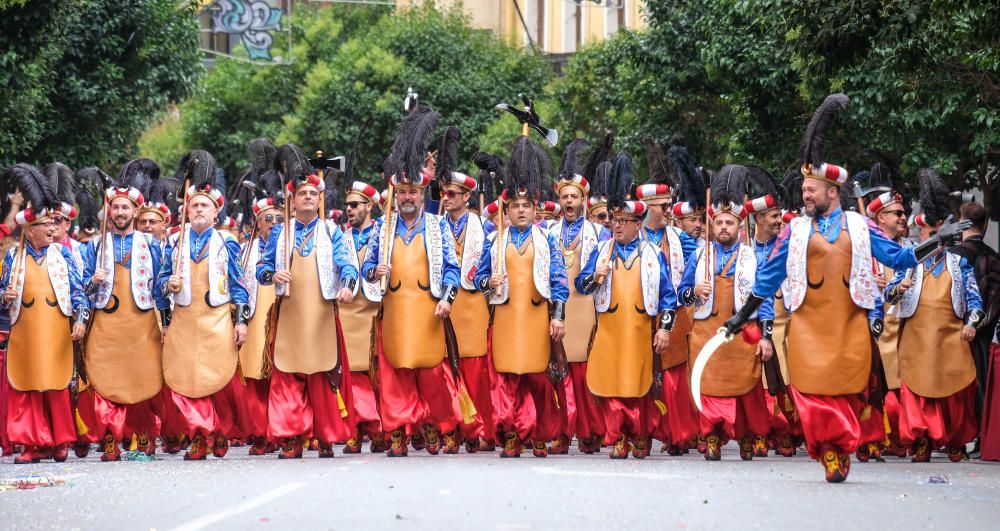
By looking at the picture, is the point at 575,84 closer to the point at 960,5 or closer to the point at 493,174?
the point at 493,174

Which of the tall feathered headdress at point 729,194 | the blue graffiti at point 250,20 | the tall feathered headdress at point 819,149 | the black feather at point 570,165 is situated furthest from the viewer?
the blue graffiti at point 250,20

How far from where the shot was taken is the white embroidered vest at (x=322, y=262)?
14.6 m

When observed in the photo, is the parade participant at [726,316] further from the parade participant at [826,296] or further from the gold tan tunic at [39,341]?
the gold tan tunic at [39,341]

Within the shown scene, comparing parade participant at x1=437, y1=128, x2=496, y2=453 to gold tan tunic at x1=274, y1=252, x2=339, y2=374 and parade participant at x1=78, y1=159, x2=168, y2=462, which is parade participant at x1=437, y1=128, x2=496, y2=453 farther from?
parade participant at x1=78, y1=159, x2=168, y2=462

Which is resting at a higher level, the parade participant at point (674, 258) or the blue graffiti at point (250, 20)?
the blue graffiti at point (250, 20)

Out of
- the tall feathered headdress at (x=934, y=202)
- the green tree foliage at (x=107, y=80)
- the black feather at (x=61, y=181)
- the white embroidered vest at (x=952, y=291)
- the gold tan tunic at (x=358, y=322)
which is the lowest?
the gold tan tunic at (x=358, y=322)

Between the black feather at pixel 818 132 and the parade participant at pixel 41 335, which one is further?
the parade participant at pixel 41 335

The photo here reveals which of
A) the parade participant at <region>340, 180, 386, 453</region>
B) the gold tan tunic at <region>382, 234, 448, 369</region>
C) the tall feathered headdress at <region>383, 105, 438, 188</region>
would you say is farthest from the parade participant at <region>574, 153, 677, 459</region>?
the parade participant at <region>340, 180, 386, 453</region>

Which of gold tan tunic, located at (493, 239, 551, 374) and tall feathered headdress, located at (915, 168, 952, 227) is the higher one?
tall feathered headdress, located at (915, 168, 952, 227)

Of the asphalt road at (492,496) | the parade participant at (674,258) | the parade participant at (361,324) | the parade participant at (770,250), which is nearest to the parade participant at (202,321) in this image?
the asphalt road at (492,496)

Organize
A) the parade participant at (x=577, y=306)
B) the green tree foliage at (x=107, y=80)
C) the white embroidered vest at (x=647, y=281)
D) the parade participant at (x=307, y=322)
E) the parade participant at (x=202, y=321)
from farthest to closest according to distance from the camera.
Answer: the green tree foliage at (x=107, y=80), the parade participant at (x=577, y=306), the white embroidered vest at (x=647, y=281), the parade participant at (x=202, y=321), the parade participant at (x=307, y=322)

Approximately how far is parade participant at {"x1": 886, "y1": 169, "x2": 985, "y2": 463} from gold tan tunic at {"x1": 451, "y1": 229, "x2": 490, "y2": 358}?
3.38 m

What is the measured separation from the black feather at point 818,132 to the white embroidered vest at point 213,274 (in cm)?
490

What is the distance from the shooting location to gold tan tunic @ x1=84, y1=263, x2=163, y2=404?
14.8m
